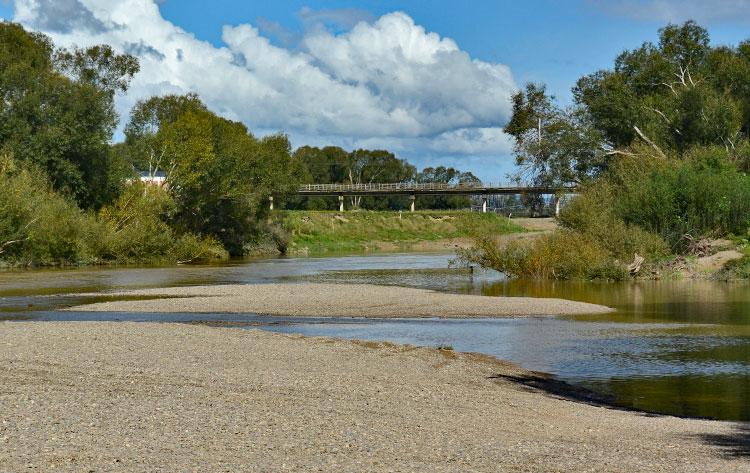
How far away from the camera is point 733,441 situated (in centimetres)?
1548

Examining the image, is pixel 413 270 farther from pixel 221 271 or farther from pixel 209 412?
pixel 209 412

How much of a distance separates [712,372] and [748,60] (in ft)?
239

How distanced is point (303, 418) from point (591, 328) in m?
18.1

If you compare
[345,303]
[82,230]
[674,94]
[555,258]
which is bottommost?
[345,303]

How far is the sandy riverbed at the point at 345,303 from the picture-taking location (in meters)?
36.9

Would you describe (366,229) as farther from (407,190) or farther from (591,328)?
(591,328)

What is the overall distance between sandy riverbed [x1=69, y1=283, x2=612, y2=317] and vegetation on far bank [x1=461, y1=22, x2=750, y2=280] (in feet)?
47.2

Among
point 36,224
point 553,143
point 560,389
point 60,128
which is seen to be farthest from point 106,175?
point 560,389

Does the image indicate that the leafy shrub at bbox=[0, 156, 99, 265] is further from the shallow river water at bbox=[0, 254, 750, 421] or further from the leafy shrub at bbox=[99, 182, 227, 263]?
the shallow river water at bbox=[0, 254, 750, 421]

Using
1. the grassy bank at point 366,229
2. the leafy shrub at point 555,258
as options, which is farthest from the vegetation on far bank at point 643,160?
the grassy bank at point 366,229

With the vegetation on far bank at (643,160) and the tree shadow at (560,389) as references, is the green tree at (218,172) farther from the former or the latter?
the tree shadow at (560,389)

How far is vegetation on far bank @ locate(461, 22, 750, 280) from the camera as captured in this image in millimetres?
55656

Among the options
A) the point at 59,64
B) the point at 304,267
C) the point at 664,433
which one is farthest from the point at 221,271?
the point at 664,433

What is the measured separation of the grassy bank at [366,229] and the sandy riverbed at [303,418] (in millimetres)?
79270
